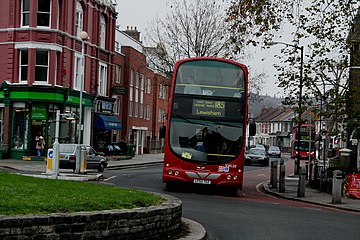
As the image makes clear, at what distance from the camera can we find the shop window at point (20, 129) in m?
40.7

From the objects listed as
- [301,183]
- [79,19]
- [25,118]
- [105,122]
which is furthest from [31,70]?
[301,183]

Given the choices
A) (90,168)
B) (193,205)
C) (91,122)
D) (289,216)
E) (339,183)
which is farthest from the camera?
(91,122)

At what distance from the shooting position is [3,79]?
41250mm

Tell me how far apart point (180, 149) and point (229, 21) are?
15.3 feet

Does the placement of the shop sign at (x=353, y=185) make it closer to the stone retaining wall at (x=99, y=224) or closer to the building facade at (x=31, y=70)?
the stone retaining wall at (x=99, y=224)

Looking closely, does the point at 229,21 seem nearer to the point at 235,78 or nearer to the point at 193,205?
the point at 235,78

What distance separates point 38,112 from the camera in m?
41.1

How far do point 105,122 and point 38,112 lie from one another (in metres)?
10.00

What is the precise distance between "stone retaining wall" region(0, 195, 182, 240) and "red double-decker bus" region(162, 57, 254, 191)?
10018 millimetres

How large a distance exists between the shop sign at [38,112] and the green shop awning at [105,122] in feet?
29.9

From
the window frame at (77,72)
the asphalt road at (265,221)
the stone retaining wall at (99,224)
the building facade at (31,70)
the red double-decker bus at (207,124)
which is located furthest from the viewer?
the window frame at (77,72)

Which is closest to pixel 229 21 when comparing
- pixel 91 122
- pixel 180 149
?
pixel 180 149

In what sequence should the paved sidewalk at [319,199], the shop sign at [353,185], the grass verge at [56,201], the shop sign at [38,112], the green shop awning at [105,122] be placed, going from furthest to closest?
the green shop awning at [105,122], the shop sign at [38,112], the shop sign at [353,185], the paved sidewalk at [319,199], the grass verge at [56,201]

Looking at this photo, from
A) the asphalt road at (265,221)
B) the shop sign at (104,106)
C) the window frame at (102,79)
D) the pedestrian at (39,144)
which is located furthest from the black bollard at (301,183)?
the window frame at (102,79)
